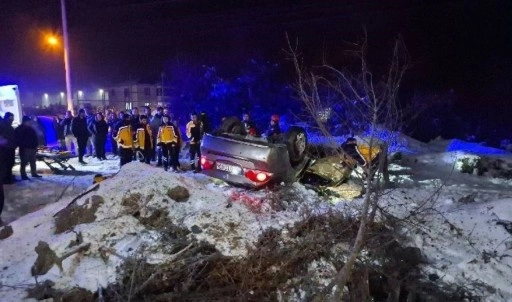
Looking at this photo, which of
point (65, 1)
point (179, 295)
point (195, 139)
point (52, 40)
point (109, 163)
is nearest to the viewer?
point (179, 295)

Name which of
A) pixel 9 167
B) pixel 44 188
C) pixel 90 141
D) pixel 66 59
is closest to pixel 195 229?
pixel 44 188

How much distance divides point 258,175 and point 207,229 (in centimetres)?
152

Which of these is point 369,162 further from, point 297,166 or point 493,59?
point 493,59

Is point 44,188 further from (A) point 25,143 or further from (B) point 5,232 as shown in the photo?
(B) point 5,232

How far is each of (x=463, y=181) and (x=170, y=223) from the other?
8.41 meters

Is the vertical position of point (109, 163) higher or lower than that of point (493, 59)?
lower

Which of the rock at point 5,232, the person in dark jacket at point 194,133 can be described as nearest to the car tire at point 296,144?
the rock at point 5,232

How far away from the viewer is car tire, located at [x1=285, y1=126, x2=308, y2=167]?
286 inches

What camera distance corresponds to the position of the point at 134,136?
11984mm

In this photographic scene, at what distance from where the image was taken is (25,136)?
1040cm

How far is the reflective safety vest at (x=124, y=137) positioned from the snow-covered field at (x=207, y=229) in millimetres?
4723

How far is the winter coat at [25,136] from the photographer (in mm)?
10352

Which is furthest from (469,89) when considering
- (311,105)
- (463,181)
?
(311,105)

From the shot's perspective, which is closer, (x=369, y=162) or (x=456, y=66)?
(x=369, y=162)
